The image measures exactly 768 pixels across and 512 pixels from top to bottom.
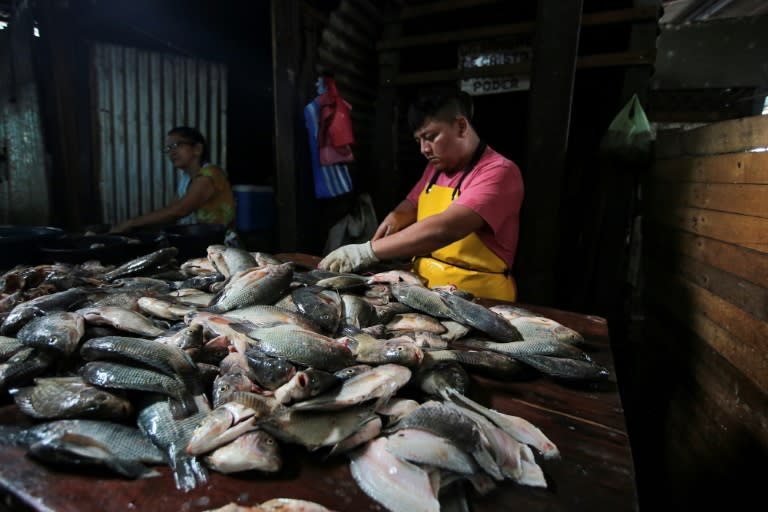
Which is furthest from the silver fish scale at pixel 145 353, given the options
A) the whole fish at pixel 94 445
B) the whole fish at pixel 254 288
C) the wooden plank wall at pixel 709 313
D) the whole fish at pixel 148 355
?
the wooden plank wall at pixel 709 313

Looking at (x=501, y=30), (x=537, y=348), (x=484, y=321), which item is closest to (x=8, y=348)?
(x=484, y=321)

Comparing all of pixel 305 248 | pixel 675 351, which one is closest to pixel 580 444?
pixel 675 351

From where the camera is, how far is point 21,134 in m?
5.03

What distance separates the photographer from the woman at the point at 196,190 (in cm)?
496

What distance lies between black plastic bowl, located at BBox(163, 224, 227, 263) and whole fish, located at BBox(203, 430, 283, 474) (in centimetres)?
271

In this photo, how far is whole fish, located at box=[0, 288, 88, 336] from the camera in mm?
1778

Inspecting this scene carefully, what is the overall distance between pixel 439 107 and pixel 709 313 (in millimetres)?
2577

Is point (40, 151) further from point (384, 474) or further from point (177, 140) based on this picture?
point (384, 474)

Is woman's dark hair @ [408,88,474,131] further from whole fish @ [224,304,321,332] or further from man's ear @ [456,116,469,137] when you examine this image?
whole fish @ [224,304,321,332]

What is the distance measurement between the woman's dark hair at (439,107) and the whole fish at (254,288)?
1.78 m

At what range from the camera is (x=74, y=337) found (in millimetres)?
1557

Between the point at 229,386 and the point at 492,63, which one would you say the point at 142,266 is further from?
the point at 492,63

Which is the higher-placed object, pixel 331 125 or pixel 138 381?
pixel 331 125

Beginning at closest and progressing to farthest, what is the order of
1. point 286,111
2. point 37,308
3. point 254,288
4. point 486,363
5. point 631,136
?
1. point 486,363
2. point 37,308
3. point 254,288
4. point 631,136
5. point 286,111
